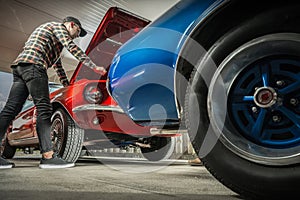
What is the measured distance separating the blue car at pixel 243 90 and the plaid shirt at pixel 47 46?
1.50 metres

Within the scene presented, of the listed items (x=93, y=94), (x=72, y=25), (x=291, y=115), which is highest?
(x=72, y=25)

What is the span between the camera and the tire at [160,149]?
3520mm

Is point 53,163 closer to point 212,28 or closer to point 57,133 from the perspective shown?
point 57,133

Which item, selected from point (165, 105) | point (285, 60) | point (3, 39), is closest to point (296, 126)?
point (285, 60)

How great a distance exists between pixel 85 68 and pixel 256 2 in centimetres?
213

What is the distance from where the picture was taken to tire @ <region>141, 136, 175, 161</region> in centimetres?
352

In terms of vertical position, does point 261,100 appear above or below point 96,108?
below

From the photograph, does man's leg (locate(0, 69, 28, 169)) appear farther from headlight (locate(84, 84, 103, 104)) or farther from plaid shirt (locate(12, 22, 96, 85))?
headlight (locate(84, 84, 103, 104))

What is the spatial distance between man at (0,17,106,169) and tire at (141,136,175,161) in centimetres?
129

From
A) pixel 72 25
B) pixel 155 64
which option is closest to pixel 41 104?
pixel 72 25

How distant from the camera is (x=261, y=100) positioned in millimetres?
1052

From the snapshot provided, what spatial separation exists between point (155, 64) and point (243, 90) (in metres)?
0.48

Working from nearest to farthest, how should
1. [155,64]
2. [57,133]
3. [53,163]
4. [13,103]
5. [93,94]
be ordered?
[155,64] → [53,163] → [13,103] → [93,94] → [57,133]

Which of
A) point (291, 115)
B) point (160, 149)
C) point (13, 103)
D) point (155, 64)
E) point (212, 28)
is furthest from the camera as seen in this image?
point (160, 149)
